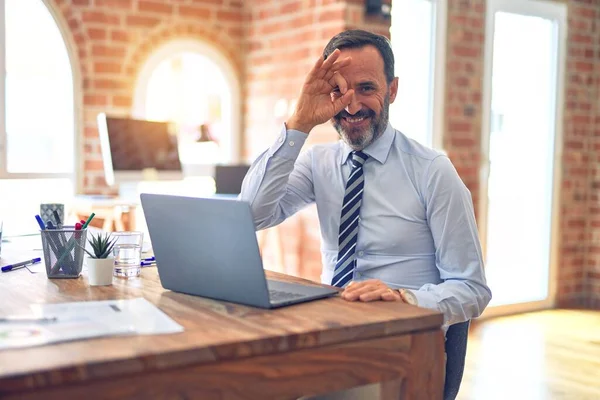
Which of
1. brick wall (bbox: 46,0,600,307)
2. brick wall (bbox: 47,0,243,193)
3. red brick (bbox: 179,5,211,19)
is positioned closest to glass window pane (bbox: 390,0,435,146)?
brick wall (bbox: 46,0,600,307)

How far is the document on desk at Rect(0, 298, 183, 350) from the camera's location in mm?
1071

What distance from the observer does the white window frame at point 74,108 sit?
13.6ft

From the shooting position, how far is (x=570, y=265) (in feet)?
17.6

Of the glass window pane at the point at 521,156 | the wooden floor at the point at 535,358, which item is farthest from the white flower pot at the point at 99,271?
the glass window pane at the point at 521,156

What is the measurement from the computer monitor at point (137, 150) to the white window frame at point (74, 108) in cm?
24

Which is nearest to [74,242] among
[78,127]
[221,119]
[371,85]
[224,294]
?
[224,294]

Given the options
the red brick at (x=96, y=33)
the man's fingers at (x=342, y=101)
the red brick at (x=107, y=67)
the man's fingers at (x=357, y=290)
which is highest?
the red brick at (x=96, y=33)

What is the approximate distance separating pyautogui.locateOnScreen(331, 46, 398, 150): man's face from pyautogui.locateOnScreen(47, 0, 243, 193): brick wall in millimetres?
2815

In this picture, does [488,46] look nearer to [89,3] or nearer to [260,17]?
[260,17]

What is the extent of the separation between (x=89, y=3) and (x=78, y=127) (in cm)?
75

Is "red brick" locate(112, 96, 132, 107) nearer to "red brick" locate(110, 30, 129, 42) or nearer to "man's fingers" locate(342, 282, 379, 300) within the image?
"red brick" locate(110, 30, 129, 42)

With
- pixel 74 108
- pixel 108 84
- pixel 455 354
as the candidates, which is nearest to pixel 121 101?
pixel 108 84

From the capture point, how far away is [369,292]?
55.4 inches

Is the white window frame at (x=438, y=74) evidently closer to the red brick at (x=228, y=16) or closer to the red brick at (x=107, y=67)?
the red brick at (x=228, y=16)
